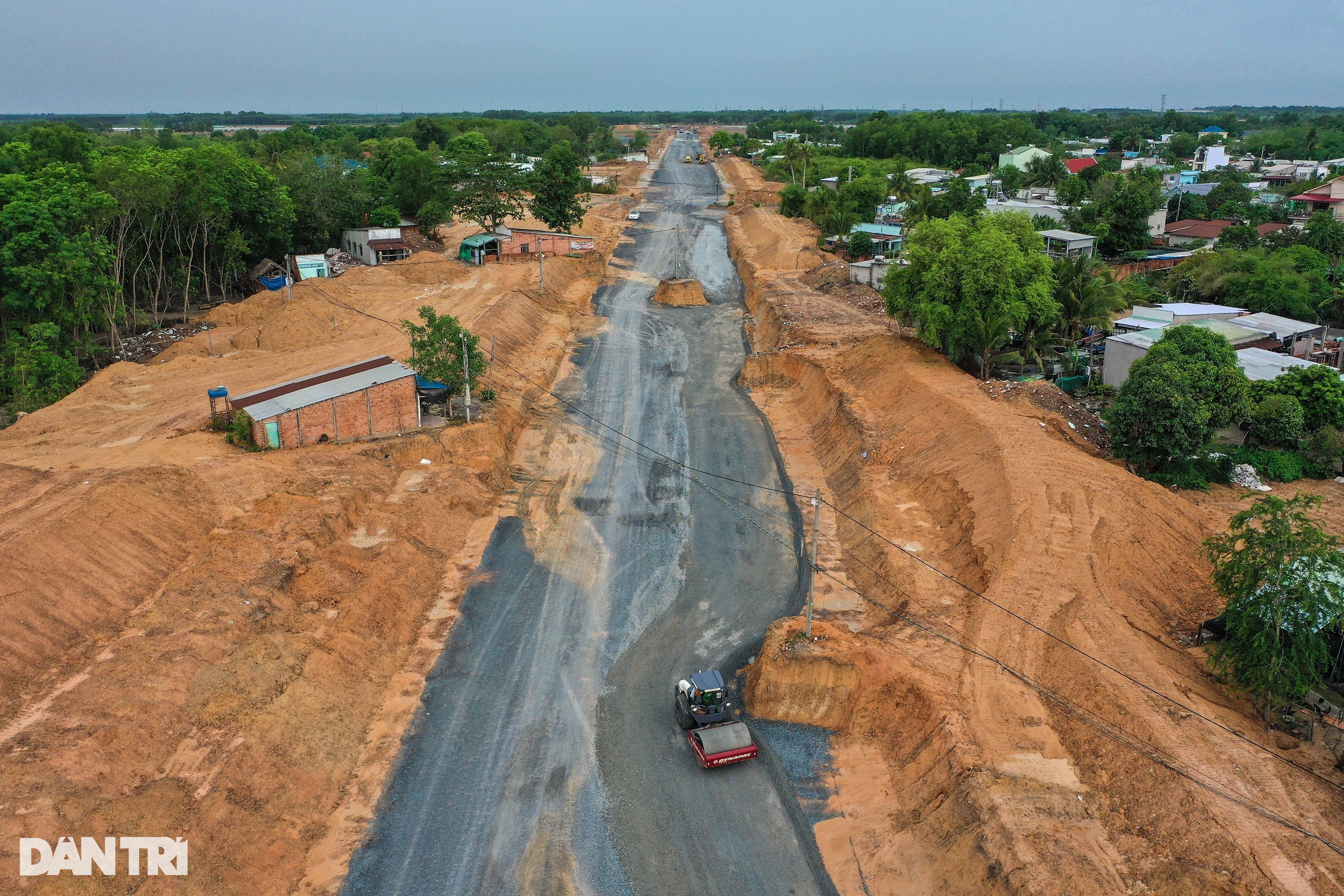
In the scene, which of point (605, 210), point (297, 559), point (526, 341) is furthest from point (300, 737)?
point (605, 210)

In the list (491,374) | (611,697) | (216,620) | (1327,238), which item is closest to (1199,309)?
(1327,238)

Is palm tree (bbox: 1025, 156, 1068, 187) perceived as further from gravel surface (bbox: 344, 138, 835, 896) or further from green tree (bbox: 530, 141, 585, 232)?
gravel surface (bbox: 344, 138, 835, 896)

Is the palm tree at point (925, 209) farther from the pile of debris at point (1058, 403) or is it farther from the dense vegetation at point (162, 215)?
the pile of debris at point (1058, 403)

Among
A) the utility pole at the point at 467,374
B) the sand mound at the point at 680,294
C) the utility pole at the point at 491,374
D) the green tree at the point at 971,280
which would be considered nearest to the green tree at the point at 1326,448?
the green tree at the point at 971,280

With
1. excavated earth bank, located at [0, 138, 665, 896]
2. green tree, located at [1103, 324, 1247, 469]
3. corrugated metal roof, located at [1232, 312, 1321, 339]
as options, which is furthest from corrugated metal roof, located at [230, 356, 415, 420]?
corrugated metal roof, located at [1232, 312, 1321, 339]

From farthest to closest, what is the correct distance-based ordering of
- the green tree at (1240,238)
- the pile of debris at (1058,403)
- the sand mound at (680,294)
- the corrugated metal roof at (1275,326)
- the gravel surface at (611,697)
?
the green tree at (1240,238) < the sand mound at (680,294) < the corrugated metal roof at (1275,326) < the pile of debris at (1058,403) < the gravel surface at (611,697)
